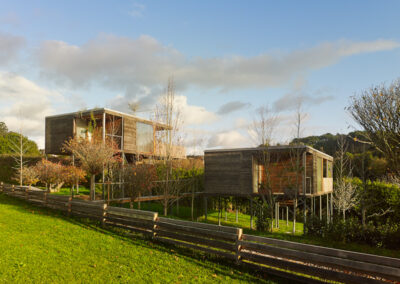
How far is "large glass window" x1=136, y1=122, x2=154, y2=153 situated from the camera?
2347 centimetres

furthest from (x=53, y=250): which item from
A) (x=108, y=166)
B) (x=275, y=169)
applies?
(x=275, y=169)

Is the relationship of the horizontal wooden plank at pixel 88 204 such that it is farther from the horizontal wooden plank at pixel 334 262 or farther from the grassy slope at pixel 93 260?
the horizontal wooden plank at pixel 334 262

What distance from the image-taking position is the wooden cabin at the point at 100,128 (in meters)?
21.3

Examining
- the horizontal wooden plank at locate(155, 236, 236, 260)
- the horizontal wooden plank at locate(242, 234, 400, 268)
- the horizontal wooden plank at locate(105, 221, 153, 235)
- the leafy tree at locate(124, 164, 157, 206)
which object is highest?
the leafy tree at locate(124, 164, 157, 206)

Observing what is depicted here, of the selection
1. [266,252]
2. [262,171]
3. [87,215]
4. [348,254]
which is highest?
[262,171]

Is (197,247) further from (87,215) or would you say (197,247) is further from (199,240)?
(87,215)

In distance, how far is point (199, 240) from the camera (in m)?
8.28

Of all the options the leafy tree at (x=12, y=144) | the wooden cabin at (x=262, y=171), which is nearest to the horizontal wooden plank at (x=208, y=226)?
the wooden cabin at (x=262, y=171)

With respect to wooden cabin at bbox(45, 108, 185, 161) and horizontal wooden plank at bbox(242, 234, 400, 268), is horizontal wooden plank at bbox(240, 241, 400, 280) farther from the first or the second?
wooden cabin at bbox(45, 108, 185, 161)

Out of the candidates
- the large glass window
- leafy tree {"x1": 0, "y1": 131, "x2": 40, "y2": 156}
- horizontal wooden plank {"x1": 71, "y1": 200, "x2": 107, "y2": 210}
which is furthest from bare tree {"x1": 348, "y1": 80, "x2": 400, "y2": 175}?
leafy tree {"x1": 0, "y1": 131, "x2": 40, "y2": 156}

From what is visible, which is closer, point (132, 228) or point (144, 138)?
point (132, 228)

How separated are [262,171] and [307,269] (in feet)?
41.7

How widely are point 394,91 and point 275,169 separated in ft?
29.4

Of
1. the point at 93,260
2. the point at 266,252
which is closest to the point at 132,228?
the point at 93,260
